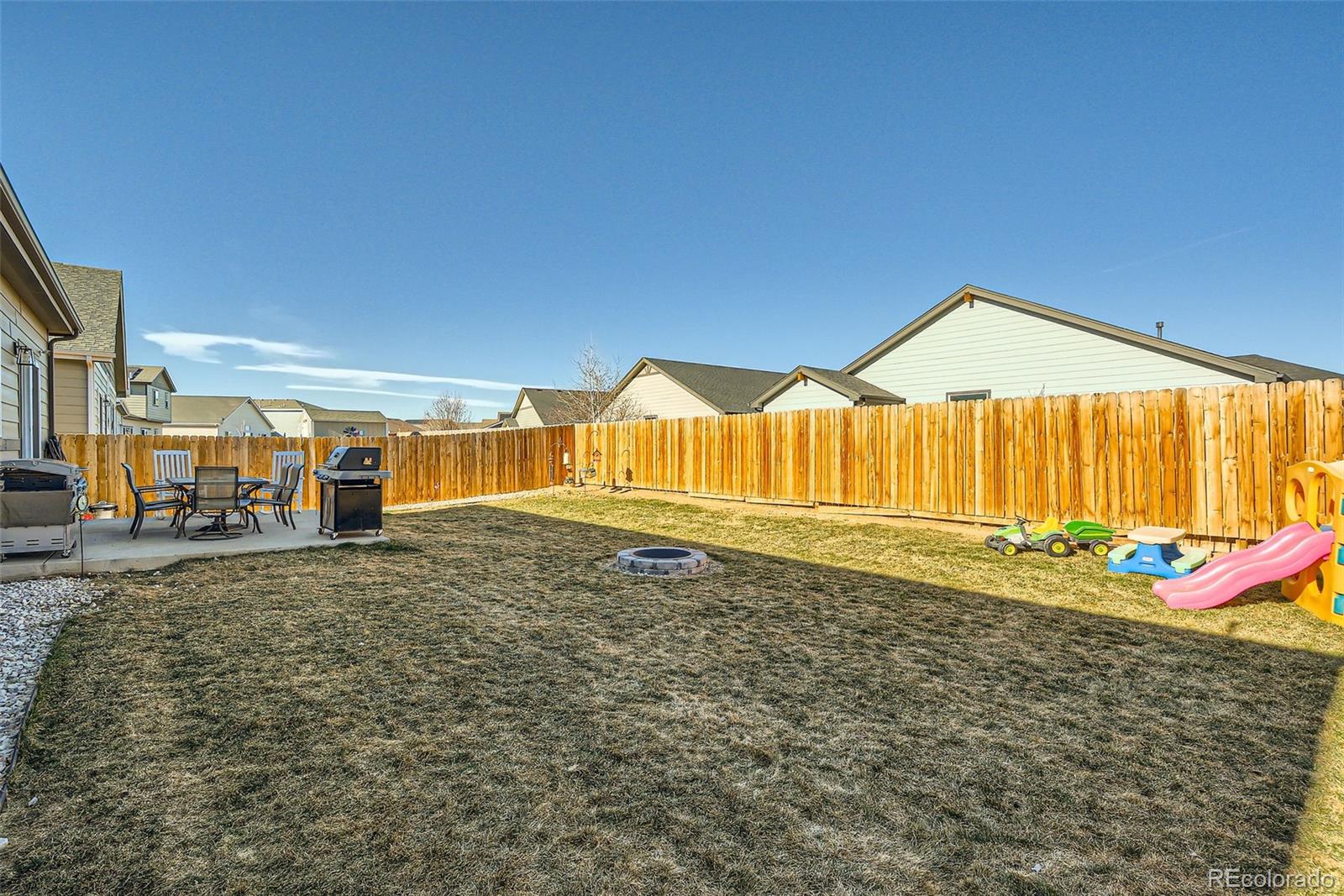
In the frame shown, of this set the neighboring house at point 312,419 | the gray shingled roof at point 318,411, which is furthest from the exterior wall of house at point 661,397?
the gray shingled roof at point 318,411

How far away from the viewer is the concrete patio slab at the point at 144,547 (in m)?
5.53

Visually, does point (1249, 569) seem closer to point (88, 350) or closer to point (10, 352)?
point (10, 352)

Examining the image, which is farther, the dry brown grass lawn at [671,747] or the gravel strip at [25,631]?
the gravel strip at [25,631]

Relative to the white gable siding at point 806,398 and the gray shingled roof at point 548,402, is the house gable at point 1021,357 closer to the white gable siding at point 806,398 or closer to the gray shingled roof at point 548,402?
the white gable siding at point 806,398

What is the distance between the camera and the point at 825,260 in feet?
59.1

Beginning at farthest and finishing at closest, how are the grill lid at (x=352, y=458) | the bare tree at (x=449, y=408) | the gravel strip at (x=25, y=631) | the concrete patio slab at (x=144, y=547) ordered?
the bare tree at (x=449, y=408) → the grill lid at (x=352, y=458) → the concrete patio slab at (x=144, y=547) → the gravel strip at (x=25, y=631)

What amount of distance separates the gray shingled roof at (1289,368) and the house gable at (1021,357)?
172 inches

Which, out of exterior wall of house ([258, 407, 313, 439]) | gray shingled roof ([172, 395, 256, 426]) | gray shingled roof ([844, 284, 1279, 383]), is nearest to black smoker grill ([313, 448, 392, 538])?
gray shingled roof ([844, 284, 1279, 383])

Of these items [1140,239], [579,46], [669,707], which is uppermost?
[579,46]

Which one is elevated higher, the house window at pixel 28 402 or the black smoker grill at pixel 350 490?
the house window at pixel 28 402

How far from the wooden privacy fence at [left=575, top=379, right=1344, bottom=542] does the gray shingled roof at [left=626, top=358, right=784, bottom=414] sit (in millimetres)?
9604

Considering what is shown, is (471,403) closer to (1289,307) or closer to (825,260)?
(825,260)

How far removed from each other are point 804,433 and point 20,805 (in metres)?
10.0

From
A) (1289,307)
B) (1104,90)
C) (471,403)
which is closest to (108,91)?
(1104,90)
